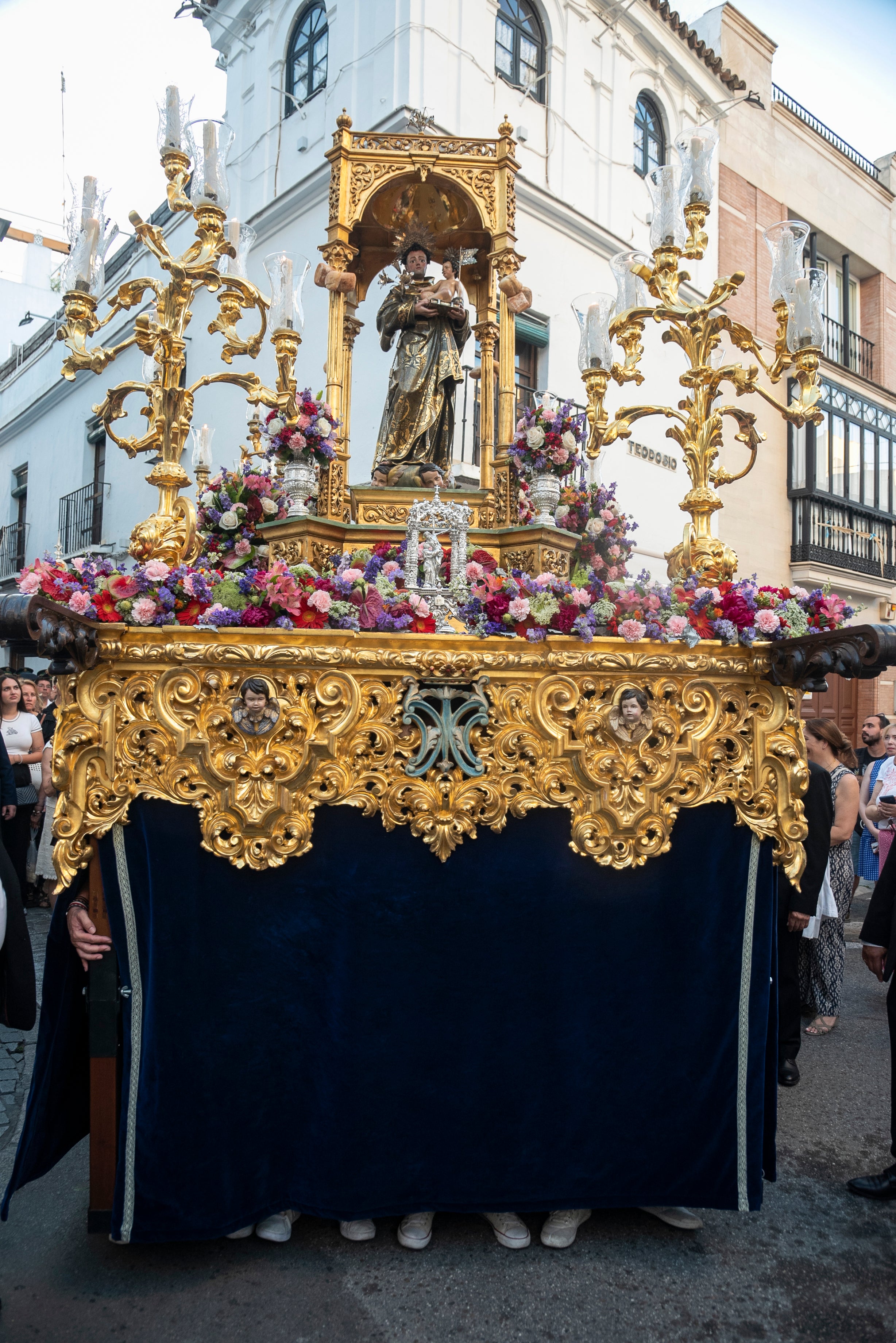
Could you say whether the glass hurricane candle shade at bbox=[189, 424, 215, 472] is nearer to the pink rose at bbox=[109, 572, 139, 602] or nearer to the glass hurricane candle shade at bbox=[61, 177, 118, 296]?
the glass hurricane candle shade at bbox=[61, 177, 118, 296]

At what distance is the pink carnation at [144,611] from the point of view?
2.67m

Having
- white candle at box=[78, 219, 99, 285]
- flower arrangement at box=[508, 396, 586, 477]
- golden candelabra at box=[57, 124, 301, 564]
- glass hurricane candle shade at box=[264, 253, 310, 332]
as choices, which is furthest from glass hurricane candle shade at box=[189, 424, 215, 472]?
flower arrangement at box=[508, 396, 586, 477]

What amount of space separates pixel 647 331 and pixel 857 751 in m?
5.78

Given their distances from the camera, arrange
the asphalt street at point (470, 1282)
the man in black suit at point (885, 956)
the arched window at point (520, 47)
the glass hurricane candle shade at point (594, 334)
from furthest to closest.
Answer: the arched window at point (520, 47)
the glass hurricane candle shade at point (594, 334)
the man in black suit at point (885, 956)
the asphalt street at point (470, 1282)

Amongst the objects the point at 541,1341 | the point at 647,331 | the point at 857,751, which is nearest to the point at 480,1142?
the point at 541,1341

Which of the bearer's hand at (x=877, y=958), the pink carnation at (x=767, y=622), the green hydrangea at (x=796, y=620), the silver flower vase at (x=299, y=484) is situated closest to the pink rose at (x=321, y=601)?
the silver flower vase at (x=299, y=484)

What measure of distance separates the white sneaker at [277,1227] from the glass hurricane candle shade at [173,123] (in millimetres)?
3781

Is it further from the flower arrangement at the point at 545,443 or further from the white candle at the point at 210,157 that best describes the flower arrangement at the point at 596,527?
the white candle at the point at 210,157

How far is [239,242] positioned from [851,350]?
14255mm

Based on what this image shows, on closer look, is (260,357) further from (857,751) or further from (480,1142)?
(480,1142)

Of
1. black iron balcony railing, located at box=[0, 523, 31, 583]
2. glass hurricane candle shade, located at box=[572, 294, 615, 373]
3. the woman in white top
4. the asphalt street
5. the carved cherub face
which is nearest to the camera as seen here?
the asphalt street

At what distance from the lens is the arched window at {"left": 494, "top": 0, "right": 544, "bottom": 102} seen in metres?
9.45

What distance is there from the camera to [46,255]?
22.5 m

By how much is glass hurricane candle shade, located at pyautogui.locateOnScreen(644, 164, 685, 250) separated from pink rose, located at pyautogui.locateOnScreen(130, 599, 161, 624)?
7.94 ft
